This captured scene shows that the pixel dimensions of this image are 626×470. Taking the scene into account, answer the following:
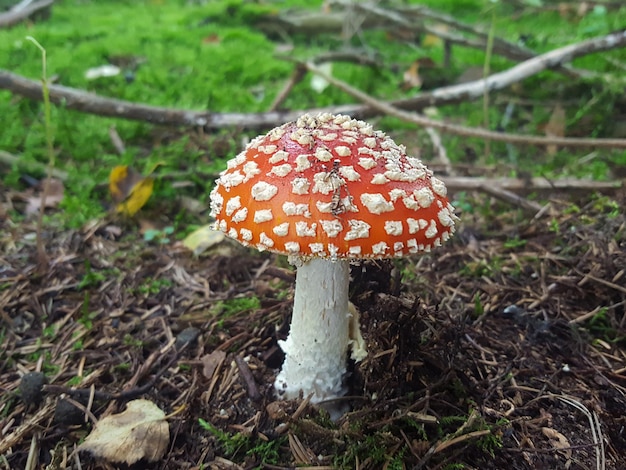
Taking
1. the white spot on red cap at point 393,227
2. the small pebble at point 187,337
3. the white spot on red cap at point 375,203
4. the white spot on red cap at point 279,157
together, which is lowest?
the small pebble at point 187,337

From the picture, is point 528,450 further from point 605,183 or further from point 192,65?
point 192,65

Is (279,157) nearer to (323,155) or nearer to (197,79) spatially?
(323,155)

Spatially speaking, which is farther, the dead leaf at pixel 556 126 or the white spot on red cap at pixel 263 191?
the dead leaf at pixel 556 126

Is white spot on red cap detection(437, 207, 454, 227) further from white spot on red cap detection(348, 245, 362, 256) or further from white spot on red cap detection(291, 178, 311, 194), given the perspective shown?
white spot on red cap detection(291, 178, 311, 194)

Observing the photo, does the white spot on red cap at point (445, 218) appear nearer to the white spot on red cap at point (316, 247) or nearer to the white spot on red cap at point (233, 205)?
the white spot on red cap at point (316, 247)

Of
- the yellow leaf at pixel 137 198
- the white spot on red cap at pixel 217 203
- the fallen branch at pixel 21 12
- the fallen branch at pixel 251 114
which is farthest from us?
the fallen branch at pixel 21 12

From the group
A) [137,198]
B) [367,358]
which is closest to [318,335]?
[367,358]

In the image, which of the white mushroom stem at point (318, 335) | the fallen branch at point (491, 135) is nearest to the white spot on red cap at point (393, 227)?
the white mushroom stem at point (318, 335)
